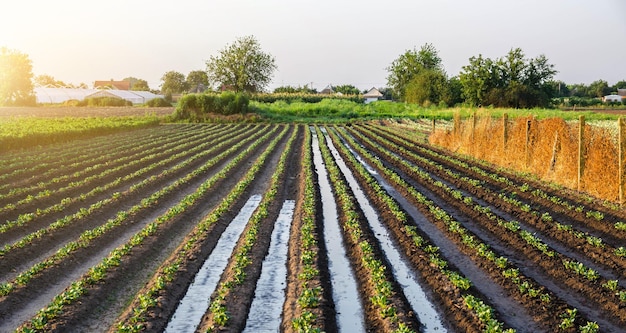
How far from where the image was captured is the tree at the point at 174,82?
142 metres

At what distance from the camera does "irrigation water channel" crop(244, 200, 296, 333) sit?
285 inches

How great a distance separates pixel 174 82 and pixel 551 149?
5279 inches

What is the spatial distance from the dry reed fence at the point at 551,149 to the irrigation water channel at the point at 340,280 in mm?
7045

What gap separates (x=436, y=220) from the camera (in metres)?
12.6

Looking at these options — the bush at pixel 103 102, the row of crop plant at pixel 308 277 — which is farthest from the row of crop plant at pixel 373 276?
the bush at pixel 103 102

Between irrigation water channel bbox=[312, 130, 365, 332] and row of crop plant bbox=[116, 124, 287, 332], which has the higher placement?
row of crop plant bbox=[116, 124, 287, 332]

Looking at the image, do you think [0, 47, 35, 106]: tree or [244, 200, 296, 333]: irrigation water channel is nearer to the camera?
[244, 200, 296, 333]: irrigation water channel

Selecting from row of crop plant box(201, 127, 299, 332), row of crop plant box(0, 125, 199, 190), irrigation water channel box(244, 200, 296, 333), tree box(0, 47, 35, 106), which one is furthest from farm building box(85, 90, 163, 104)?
irrigation water channel box(244, 200, 296, 333)

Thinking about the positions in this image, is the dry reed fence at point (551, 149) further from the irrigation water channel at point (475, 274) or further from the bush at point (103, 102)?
the bush at point (103, 102)

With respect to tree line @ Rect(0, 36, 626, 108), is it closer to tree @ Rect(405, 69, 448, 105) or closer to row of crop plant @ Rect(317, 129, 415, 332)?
tree @ Rect(405, 69, 448, 105)

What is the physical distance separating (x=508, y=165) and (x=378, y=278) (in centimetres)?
1419

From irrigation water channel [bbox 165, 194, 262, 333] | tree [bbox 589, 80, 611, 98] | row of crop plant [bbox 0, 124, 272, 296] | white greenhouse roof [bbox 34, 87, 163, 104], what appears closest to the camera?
irrigation water channel [bbox 165, 194, 262, 333]

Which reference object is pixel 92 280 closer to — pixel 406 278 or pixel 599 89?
pixel 406 278

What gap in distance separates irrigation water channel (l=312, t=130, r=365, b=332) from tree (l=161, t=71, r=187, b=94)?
13323cm
